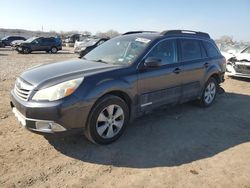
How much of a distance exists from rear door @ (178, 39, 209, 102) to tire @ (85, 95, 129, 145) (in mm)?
1837

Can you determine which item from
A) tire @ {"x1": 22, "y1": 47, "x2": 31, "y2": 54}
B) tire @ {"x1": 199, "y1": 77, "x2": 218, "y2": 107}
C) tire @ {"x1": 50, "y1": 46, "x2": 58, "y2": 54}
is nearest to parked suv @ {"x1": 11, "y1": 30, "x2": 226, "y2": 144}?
tire @ {"x1": 199, "y1": 77, "x2": 218, "y2": 107}

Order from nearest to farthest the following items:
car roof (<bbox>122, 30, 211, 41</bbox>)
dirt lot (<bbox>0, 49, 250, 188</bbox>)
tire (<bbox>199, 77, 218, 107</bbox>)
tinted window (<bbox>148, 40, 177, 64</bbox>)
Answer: dirt lot (<bbox>0, 49, 250, 188</bbox>), tinted window (<bbox>148, 40, 177, 64</bbox>), car roof (<bbox>122, 30, 211, 41</bbox>), tire (<bbox>199, 77, 218, 107</bbox>)

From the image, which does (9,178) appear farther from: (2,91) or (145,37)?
(2,91)

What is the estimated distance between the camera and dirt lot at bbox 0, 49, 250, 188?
3.57 m

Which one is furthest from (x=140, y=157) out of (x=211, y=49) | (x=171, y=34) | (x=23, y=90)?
(x=211, y=49)

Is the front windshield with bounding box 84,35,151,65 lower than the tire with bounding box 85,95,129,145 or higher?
higher

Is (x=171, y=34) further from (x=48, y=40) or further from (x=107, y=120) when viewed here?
(x=48, y=40)

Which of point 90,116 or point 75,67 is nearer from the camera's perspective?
point 90,116

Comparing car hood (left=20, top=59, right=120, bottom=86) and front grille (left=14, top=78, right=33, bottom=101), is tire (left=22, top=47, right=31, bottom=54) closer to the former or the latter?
car hood (left=20, top=59, right=120, bottom=86)

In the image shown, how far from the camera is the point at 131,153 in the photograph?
4277mm

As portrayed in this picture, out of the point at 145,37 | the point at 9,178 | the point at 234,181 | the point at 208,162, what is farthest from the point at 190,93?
the point at 9,178

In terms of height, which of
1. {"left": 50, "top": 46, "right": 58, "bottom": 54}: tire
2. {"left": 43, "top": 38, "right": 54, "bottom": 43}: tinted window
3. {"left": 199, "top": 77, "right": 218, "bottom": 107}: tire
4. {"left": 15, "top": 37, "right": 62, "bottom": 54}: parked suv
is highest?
{"left": 199, "top": 77, "right": 218, "bottom": 107}: tire

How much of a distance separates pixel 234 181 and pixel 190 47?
3.28m

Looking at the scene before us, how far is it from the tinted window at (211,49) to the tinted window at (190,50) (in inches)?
16.4
